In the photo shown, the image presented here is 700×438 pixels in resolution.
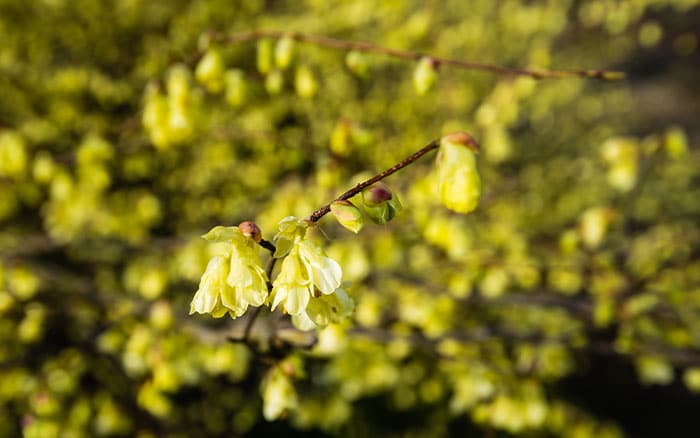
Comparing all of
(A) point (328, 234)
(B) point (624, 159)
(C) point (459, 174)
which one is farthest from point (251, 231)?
(B) point (624, 159)

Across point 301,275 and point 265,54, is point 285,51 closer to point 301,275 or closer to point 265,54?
point 265,54

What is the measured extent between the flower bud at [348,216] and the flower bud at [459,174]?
0.22m

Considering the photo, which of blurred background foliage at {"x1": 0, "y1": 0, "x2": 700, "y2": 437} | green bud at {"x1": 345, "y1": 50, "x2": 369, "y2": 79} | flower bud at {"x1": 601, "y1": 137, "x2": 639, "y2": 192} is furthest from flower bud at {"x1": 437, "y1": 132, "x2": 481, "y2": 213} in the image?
flower bud at {"x1": 601, "y1": 137, "x2": 639, "y2": 192}

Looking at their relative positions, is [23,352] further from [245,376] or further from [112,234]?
[245,376]

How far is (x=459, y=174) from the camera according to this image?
37.9 inches

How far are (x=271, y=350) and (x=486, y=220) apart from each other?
3.13m

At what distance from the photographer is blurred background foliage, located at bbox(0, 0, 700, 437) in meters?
2.08

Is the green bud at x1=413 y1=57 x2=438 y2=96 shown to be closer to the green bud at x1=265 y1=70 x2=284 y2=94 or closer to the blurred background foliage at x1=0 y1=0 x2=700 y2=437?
the blurred background foliage at x1=0 y1=0 x2=700 y2=437

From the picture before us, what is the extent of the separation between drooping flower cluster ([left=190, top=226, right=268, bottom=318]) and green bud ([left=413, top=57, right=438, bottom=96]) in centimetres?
86

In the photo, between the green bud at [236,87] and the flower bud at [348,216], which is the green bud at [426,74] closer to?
the green bud at [236,87]

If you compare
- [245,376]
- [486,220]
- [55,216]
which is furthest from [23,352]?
[486,220]

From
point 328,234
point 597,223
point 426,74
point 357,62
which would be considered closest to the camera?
point 426,74

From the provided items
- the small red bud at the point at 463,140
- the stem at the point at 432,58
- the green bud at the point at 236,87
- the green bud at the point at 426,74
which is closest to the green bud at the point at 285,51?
the stem at the point at 432,58

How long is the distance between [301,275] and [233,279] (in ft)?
0.38
